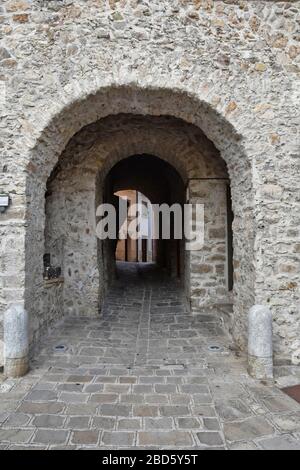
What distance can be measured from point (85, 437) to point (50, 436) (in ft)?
0.83

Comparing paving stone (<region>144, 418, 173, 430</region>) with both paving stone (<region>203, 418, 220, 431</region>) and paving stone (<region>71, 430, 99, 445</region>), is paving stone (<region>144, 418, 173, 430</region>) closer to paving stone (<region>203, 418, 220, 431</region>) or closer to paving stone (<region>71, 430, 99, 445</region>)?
paving stone (<region>203, 418, 220, 431</region>)

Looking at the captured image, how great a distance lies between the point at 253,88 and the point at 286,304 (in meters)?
2.43

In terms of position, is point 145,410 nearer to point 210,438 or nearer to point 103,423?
point 103,423

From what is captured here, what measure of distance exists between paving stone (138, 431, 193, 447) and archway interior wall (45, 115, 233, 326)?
3033mm

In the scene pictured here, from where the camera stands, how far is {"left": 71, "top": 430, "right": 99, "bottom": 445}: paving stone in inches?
84.2

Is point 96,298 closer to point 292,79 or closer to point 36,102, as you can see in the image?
point 36,102

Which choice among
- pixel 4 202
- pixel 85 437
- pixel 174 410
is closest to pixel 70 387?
pixel 85 437

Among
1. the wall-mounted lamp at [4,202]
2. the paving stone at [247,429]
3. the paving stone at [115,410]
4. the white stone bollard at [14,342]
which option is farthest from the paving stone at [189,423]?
the wall-mounted lamp at [4,202]

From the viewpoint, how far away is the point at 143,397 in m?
2.75

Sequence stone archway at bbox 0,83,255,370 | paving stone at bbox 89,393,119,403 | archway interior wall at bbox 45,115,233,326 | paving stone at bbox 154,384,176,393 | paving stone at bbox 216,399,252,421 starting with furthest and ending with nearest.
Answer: archway interior wall at bbox 45,115,233,326, stone archway at bbox 0,83,255,370, paving stone at bbox 154,384,176,393, paving stone at bbox 89,393,119,403, paving stone at bbox 216,399,252,421

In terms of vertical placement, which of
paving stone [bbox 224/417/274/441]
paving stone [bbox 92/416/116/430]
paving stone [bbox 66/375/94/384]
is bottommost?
paving stone [bbox 224/417/274/441]

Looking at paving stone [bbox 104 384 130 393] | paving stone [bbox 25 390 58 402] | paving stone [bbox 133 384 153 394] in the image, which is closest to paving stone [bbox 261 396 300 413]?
paving stone [bbox 133 384 153 394]

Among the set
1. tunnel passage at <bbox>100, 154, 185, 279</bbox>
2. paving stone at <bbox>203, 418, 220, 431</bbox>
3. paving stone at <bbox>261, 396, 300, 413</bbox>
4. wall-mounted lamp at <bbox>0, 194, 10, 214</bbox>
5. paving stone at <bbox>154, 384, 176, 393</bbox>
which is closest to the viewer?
paving stone at <bbox>203, 418, 220, 431</bbox>

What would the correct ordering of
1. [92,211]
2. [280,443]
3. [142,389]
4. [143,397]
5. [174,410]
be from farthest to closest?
[92,211] < [142,389] < [143,397] < [174,410] < [280,443]
